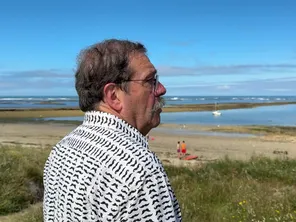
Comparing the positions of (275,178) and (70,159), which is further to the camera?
(275,178)

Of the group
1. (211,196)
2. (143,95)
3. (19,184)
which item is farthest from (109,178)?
(19,184)

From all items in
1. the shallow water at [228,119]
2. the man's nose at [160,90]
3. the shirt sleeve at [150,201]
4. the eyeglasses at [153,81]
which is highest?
the eyeglasses at [153,81]

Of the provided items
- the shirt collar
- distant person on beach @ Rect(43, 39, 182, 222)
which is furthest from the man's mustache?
the shirt collar

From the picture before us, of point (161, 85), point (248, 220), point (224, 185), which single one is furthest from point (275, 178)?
point (161, 85)

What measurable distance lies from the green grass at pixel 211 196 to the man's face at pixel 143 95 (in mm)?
3215

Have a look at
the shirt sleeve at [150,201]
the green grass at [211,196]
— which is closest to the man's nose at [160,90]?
the shirt sleeve at [150,201]

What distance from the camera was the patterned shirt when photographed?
1287 millimetres

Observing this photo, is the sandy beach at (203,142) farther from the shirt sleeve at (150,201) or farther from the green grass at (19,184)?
the shirt sleeve at (150,201)

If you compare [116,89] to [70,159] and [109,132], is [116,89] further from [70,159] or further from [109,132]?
[70,159]

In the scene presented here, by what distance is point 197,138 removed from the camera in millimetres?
26719

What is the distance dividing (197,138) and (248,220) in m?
21.8

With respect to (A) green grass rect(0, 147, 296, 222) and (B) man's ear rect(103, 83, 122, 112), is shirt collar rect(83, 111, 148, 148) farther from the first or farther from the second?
(A) green grass rect(0, 147, 296, 222)

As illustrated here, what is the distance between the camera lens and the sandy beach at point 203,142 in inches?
776

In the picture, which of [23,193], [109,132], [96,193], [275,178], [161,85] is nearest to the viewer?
[96,193]
